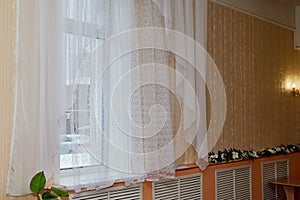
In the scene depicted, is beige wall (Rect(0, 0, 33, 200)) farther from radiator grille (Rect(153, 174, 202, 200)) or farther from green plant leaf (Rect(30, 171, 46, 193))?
radiator grille (Rect(153, 174, 202, 200))

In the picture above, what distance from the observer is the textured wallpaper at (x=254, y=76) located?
201 inches

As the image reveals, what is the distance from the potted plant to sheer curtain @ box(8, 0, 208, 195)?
0.12m

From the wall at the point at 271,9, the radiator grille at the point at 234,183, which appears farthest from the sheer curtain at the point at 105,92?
the wall at the point at 271,9

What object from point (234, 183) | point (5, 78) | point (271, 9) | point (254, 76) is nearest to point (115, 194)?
point (5, 78)

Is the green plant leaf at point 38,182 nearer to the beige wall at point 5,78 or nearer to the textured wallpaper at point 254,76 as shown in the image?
the beige wall at point 5,78

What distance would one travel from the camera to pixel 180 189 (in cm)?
434

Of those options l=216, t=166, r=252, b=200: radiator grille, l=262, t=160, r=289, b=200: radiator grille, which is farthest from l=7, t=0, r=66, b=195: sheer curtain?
l=262, t=160, r=289, b=200: radiator grille

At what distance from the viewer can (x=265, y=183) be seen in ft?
18.8

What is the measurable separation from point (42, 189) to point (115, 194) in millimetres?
889

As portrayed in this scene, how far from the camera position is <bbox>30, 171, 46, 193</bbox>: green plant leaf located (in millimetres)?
2863

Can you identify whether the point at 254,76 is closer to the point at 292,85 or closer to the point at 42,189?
the point at 292,85

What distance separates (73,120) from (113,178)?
0.65 meters

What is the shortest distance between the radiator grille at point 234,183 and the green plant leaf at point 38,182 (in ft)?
8.28

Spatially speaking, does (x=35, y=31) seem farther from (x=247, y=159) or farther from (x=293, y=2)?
(x=293, y=2)
